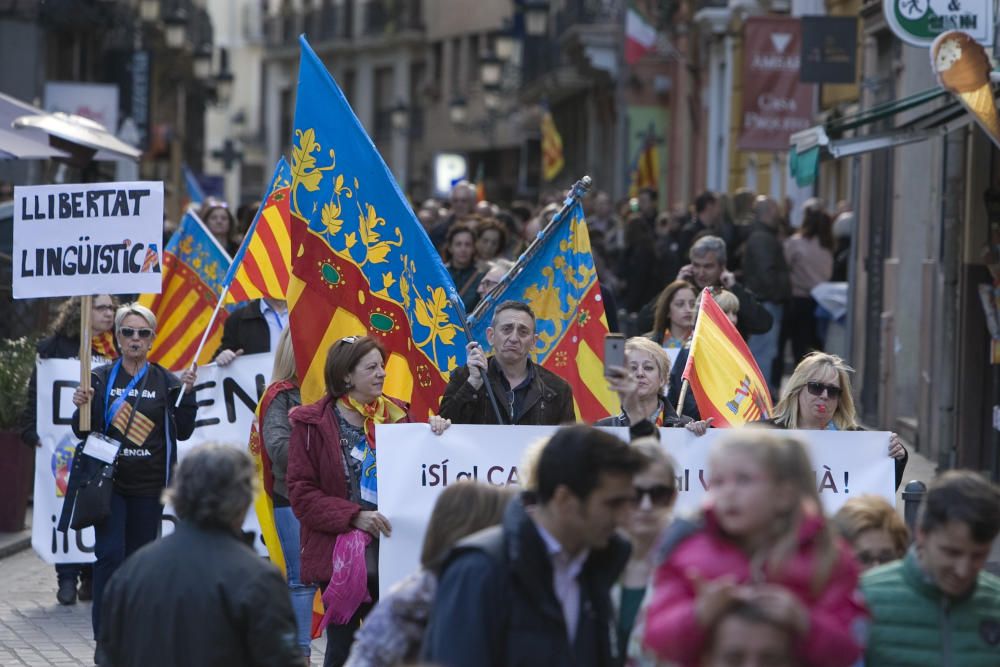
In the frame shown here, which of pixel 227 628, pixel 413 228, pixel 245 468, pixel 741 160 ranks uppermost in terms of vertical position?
pixel 741 160

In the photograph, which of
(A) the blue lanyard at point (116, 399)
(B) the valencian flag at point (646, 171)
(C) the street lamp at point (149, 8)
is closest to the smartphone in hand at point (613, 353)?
(A) the blue lanyard at point (116, 399)

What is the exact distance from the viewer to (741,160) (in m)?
29.7

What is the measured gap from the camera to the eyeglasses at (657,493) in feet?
17.5

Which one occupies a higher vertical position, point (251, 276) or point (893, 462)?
point (251, 276)

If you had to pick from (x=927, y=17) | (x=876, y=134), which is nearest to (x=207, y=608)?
(x=927, y=17)

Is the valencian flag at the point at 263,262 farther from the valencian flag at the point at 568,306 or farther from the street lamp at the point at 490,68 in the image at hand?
the street lamp at the point at 490,68

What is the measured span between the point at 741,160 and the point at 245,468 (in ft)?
80.5

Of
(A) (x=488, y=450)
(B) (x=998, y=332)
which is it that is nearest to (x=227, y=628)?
(A) (x=488, y=450)

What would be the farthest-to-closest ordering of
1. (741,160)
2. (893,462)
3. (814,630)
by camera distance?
(741,160)
(893,462)
(814,630)

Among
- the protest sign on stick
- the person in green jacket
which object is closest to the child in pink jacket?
the person in green jacket

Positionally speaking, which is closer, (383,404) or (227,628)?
(227,628)

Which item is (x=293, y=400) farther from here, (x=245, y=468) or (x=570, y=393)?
(x=245, y=468)

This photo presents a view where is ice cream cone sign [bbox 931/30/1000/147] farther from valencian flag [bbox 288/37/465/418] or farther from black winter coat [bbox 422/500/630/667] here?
black winter coat [bbox 422/500/630/667]

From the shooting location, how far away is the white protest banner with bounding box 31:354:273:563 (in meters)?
11.8
